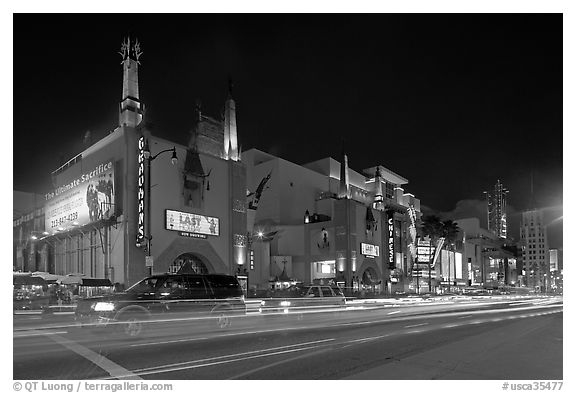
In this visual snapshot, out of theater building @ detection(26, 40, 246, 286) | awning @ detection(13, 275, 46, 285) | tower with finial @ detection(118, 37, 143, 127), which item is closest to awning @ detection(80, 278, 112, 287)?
theater building @ detection(26, 40, 246, 286)

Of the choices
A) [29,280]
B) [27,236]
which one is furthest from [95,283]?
[27,236]

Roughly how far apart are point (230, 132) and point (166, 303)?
34661 mm

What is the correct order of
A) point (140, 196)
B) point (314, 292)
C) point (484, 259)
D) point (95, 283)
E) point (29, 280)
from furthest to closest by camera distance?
1. point (484, 259)
2. point (140, 196)
3. point (95, 283)
4. point (29, 280)
5. point (314, 292)

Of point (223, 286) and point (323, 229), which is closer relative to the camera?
point (223, 286)

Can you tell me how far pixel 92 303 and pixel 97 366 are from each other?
20.1ft

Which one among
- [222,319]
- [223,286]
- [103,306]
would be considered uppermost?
[223,286]

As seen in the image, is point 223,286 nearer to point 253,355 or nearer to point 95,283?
point 253,355

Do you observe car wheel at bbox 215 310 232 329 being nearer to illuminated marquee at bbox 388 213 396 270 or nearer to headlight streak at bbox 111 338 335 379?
headlight streak at bbox 111 338 335 379

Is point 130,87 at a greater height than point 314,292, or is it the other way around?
point 130,87

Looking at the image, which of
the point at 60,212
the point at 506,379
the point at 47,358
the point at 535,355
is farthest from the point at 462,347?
the point at 60,212

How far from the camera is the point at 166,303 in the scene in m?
17.0

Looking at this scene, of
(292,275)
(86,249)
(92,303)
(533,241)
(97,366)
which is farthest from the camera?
(533,241)

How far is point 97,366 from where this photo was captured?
10.2 m

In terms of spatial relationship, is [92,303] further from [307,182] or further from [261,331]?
[307,182]
